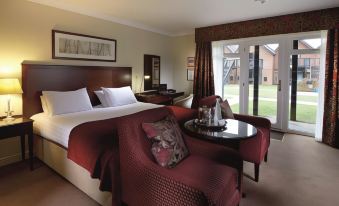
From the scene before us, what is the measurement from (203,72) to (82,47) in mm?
2796

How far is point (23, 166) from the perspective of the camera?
2945 millimetres

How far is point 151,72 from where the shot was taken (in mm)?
5344

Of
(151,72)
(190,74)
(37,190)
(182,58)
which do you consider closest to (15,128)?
(37,190)

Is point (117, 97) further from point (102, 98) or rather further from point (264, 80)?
point (264, 80)

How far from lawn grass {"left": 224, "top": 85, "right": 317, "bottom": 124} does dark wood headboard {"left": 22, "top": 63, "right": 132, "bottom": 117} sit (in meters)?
2.66

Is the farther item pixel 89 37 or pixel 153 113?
pixel 89 37

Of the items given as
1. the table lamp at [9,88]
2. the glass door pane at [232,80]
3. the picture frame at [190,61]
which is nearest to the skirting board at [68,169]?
the table lamp at [9,88]

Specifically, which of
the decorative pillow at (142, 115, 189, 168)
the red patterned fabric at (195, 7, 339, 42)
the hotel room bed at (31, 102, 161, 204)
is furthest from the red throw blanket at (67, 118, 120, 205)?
the red patterned fabric at (195, 7, 339, 42)

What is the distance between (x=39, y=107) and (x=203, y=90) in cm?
348

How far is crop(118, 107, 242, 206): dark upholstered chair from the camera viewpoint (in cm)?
134

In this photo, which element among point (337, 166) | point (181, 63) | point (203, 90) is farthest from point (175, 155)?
point (181, 63)

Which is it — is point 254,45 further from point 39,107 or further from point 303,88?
point 39,107

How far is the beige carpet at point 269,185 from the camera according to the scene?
217 cm

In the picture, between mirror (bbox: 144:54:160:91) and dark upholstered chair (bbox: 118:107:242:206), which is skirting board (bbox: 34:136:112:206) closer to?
dark upholstered chair (bbox: 118:107:242:206)
